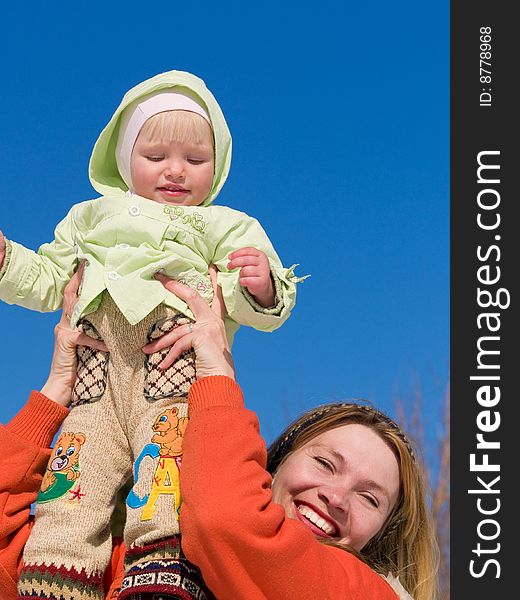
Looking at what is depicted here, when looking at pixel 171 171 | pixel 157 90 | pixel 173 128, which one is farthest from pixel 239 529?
pixel 157 90

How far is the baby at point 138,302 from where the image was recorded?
11.2 ft

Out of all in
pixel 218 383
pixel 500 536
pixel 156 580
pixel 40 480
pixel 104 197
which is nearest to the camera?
pixel 156 580

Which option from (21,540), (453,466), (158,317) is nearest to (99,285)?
(158,317)

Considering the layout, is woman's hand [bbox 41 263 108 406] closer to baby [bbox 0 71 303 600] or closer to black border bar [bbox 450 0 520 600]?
baby [bbox 0 71 303 600]

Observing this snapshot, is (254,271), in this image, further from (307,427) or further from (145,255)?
(307,427)

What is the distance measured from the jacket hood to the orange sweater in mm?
1017

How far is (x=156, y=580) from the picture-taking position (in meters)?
3.24

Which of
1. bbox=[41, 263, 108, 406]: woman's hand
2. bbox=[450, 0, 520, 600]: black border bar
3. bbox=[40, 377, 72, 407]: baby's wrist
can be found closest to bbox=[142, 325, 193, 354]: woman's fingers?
bbox=[41, 263, 108, 406]: woman's hand

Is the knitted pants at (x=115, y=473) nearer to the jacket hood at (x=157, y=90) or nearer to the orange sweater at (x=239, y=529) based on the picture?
the orange sweater at (x=239, y=529)

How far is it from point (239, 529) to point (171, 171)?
4.58ft

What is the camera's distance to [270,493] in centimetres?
332

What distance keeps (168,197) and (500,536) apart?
2.59 m

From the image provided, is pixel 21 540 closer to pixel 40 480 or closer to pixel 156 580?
pixel 40 480

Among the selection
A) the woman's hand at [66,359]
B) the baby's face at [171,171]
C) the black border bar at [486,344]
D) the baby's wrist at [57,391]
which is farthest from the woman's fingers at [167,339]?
the black border bar at [486,344]
